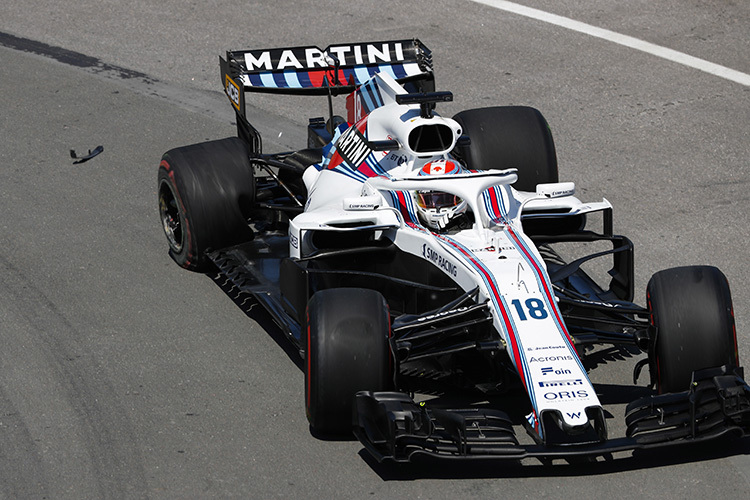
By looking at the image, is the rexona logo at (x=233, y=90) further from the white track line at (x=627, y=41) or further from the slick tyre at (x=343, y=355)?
the white track line at (x=627, y=41)

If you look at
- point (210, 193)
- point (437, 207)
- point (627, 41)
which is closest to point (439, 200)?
point (437, 207)

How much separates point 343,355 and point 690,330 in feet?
6.53

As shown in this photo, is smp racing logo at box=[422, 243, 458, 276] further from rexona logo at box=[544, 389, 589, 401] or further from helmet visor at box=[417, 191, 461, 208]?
rexona logo at box=[544, 389, 589, 401]

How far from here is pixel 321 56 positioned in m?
10.3

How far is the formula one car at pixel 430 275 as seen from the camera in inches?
265

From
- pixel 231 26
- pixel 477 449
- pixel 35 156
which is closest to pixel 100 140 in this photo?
pixel 35 156

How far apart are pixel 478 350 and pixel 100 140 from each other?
619 centimetres

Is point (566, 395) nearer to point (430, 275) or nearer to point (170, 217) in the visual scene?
point (430, 275)

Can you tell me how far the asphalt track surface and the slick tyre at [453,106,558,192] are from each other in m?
1.17

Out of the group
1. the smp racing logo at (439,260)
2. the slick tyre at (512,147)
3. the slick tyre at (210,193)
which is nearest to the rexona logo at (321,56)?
the slick tyre at (210,193)

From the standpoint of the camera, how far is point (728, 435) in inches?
267

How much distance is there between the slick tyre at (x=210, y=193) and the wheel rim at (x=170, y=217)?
0.60ft

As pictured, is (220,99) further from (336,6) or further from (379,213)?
(379,213)

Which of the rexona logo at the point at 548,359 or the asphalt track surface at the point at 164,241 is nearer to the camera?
the rexona logo at the point at 548,359
